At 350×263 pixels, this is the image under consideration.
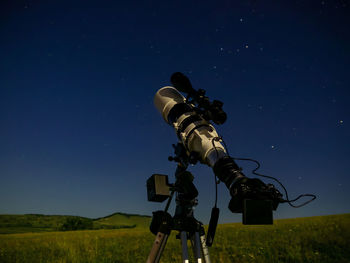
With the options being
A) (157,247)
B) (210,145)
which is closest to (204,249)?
(157,247)

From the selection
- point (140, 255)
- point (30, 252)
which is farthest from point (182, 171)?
point (30, 252)

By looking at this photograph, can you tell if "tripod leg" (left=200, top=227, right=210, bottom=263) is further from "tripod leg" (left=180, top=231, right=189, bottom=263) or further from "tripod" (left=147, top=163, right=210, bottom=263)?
"tripod leg" (left=180, top=231, right=189, bottom=263)

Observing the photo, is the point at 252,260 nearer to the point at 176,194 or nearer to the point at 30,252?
the point at 176,194

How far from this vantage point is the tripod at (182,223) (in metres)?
2.61

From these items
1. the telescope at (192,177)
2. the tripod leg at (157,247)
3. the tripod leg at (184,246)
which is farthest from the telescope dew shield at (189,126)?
the tripod leg at (157,247)

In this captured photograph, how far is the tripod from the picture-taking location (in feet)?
8.55

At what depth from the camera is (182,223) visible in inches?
102

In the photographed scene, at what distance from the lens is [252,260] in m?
5.14

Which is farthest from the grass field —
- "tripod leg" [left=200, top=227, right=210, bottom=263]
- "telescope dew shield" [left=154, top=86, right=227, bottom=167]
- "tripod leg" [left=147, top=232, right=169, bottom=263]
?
"telescope dew shield" [left=154, top=86, right=227, bottom=167]

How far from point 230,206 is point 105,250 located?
6.21 metres

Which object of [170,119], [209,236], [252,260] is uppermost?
[170,119]

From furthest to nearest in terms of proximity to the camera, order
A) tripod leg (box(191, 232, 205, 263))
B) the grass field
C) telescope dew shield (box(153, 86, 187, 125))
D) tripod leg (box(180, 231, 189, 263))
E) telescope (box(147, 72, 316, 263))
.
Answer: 1. the grass field
2. telescope dew shield (box(153, 86, 187, 125))
3. tripod leg (box(191, 232, 205, 263))
4. tripod leg (box(180, 231, 189, 263))
5. telescope (box(147, 72, 316, 263))

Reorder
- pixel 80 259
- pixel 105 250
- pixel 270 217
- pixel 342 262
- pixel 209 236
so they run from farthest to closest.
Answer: pixel 105 250, pixel 80 259, pixel 342 262, pixel 209 236, pixel 270 217

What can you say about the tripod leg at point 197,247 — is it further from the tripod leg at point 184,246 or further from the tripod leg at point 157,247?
the tripod leg at point 157,247
